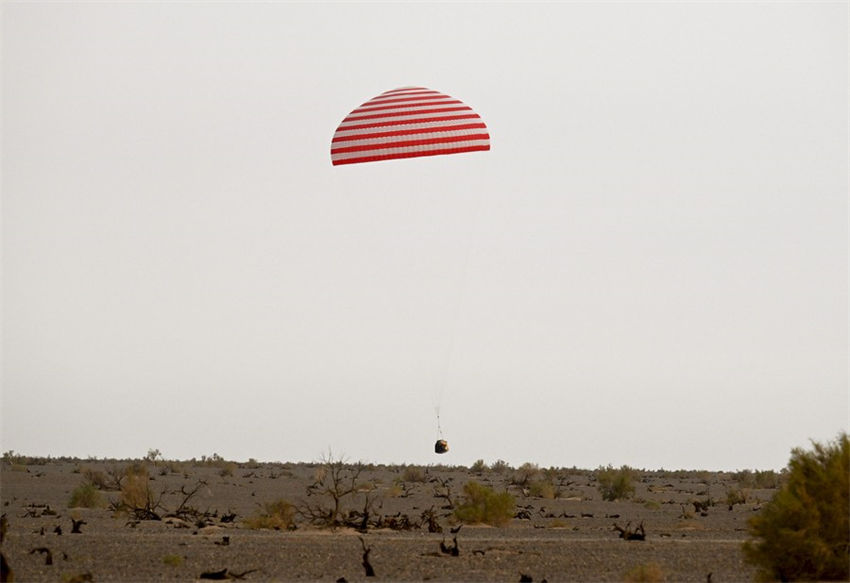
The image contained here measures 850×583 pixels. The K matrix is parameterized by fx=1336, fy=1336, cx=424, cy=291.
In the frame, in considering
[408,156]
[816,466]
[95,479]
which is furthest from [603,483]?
[816,466]

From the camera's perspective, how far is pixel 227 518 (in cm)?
3256

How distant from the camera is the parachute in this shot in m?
29.2

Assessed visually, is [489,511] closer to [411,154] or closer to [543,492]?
[411,154]

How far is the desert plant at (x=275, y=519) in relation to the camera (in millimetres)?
30594

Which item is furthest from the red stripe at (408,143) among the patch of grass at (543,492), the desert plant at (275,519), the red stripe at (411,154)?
the patch of grass at (543,492)

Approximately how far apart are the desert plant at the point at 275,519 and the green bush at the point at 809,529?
40.9ft

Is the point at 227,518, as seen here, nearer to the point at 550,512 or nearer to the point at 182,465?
the point at 550,512

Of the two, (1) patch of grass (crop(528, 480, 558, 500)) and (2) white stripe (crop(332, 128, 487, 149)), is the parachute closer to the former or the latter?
(2) white stripe (crop(332, 128, 487, 149))

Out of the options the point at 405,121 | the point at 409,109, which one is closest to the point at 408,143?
the point at 405,121

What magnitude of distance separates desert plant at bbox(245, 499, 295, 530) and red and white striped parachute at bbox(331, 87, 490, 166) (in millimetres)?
8334

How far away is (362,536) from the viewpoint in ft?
93.5

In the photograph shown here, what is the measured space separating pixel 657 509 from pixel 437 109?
15651mm

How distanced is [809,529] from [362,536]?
10790 millimetres

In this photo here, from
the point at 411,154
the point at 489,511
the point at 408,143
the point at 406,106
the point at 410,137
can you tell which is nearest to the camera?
the point at 411,154
